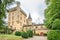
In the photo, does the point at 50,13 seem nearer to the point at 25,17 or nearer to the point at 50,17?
the point at 50,17

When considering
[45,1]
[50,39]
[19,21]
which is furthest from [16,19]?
[50,39]

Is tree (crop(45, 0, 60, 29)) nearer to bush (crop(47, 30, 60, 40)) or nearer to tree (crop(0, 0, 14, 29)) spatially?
tree (crop(0, 0, 14, 29))

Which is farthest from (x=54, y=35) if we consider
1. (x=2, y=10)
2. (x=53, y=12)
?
(x=2, y=10)

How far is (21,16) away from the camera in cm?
11238

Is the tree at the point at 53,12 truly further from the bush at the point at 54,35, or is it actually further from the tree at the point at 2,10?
the bush at the point at 54,35

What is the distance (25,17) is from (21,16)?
3.54 meters

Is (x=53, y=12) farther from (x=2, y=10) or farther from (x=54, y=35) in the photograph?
(x=54, y=35)

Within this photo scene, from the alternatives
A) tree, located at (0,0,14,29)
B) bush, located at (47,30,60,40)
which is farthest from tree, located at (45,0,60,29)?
bush, located at (47,30,60,40)

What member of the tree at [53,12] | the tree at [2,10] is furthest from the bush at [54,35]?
the tree at [2,10]

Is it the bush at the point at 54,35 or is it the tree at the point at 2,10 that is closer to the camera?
the bush at the point at 54,35

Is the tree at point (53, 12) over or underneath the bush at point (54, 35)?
over

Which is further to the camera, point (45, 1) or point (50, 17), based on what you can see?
point (45, 1)

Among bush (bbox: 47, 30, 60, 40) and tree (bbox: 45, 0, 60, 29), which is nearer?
bush (bbox: 47, 30, 60, 40)

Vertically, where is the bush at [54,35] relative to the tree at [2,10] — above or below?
below
